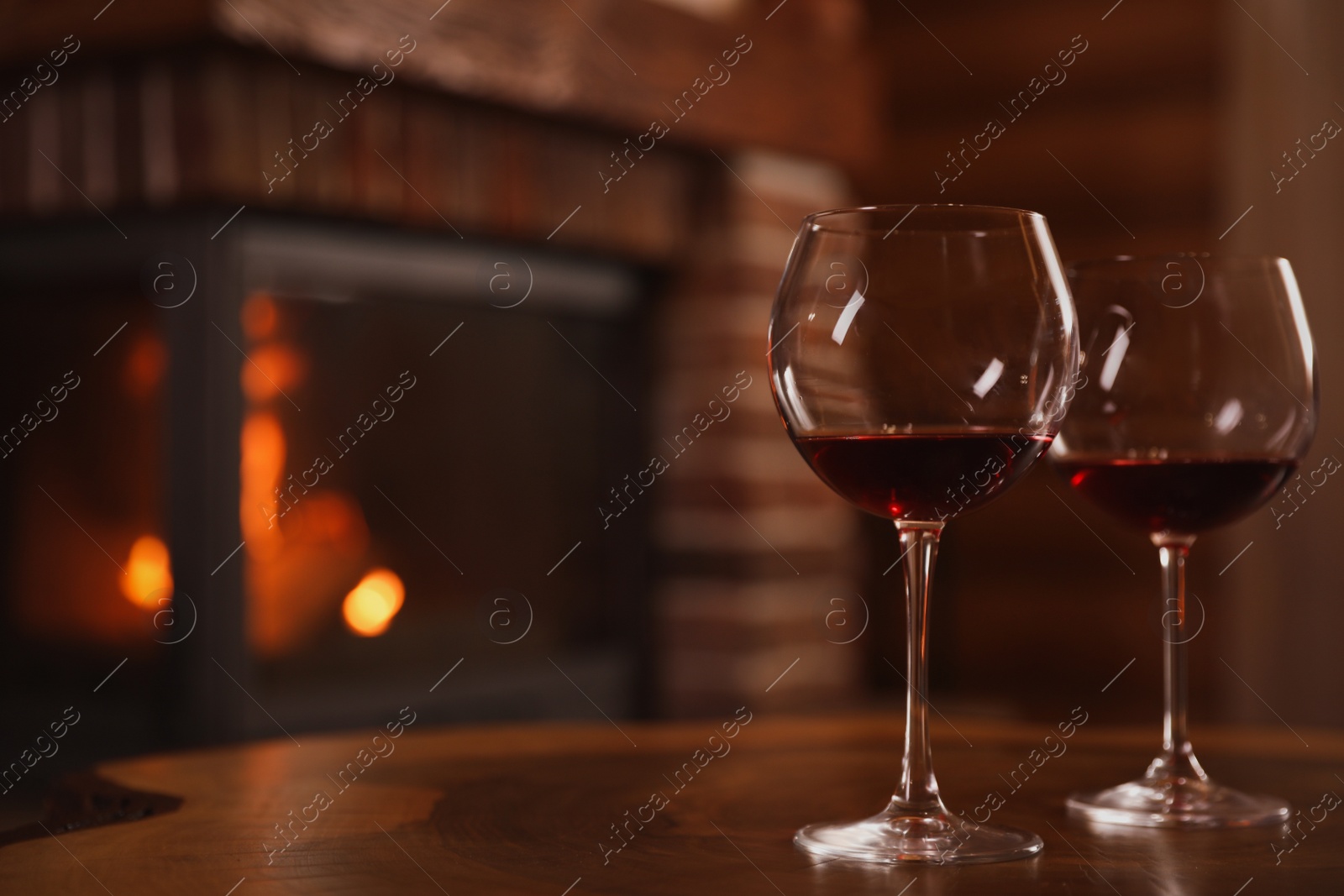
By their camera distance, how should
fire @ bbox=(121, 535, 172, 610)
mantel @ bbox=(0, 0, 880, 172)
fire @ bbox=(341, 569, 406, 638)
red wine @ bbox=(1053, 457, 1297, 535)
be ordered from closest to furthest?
red wine @ bbox=(1053, 457, 1297, 535), mantel @ bbox=(0, 0, 880, 172), fire @ bbox=(121, 535, 172, 610), fire @ bbox=(341, 569, 406, 638)

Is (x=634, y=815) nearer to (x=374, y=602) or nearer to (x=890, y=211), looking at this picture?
(x=890, y=211)

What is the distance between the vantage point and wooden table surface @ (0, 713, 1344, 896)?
597mm

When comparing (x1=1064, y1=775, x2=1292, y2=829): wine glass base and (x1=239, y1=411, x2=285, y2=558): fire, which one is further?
(x1=239, y1=411, x2=285, y2=558): fire

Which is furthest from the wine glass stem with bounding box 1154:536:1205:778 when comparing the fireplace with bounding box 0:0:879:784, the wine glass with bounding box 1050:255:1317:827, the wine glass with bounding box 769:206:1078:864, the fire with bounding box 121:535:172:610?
the fire with bounding box 121:535:172:610

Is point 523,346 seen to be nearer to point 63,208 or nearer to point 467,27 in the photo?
point 467,27

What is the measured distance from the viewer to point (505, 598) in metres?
2.26

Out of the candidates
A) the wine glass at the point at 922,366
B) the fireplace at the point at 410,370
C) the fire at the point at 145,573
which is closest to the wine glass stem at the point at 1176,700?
the wine glass at the point at 922,366

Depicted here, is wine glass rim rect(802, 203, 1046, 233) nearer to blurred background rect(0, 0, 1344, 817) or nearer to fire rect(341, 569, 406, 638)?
blurred background rect(0, 0, 1344, 817)

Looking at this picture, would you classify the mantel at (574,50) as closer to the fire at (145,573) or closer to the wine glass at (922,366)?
the fire at (145,573)

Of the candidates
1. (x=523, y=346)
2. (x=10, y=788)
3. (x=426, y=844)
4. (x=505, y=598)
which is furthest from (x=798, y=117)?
(x=426, y=844)

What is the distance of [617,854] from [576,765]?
24cm

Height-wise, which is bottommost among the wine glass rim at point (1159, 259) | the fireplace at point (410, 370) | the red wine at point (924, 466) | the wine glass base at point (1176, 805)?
the wine glass base at point (1176, 805)

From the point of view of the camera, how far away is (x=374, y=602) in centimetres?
210

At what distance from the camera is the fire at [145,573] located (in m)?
1.94
